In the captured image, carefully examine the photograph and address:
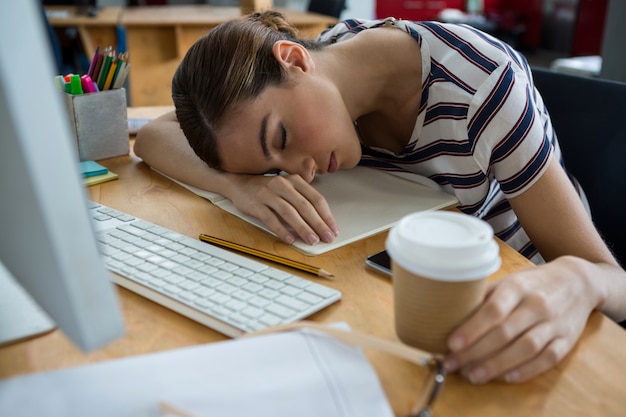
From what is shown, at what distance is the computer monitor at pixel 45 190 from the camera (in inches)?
12.3

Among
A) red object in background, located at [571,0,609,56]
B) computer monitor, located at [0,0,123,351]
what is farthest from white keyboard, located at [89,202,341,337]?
red object in background, located at [571,0,609,56]

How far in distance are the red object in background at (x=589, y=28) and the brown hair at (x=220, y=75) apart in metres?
5.65

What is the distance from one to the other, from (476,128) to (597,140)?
1.06 ft

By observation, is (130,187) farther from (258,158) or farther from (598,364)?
(598,364)

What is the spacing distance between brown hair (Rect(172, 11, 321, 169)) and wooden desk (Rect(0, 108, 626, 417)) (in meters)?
0.21

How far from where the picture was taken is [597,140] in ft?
3.57

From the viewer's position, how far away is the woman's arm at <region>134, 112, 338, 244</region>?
0.81 m

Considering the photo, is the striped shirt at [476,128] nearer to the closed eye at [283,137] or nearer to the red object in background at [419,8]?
the closed eye at [283,137]

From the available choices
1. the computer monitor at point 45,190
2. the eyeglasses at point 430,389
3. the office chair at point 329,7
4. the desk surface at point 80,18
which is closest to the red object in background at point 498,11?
the office chair at point 329,7

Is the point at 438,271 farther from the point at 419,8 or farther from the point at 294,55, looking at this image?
the point at 419,8

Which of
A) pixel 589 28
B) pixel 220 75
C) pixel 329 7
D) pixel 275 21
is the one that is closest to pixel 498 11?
pixel 589 28

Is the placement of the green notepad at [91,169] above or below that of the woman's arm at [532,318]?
below

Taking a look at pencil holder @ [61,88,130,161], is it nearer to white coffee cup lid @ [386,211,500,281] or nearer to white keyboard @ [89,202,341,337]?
white keyboard @ [89,202,341,337]

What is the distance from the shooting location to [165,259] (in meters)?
0.73
